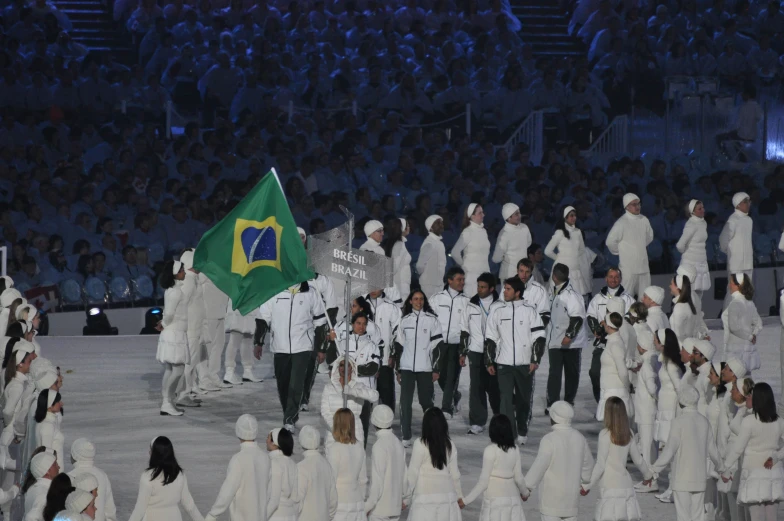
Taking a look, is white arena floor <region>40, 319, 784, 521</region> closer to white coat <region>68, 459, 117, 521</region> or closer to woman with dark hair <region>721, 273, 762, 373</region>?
woman with dark hair <region>721, 273, 762, 373</region>

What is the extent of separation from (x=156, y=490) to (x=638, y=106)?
19654mm

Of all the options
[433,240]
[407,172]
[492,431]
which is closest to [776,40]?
A: [407,172]

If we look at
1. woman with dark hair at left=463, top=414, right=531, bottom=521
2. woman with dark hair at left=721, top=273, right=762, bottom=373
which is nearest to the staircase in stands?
woman with dark hair at left=721, top=273, right=762, bottom=373

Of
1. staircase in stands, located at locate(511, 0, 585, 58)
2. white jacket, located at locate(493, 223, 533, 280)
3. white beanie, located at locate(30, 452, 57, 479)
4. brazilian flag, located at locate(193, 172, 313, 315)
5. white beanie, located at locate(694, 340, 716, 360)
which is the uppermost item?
staircase in stands, located at locate(511, 0, 585, 58)

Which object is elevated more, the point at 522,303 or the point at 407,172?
the point at 407,172

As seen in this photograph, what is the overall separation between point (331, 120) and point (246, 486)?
15.9 m

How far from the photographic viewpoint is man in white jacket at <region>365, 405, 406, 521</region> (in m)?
11.3

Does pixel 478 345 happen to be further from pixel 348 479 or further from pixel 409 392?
pixel 348 479

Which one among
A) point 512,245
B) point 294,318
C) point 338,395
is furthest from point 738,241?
point 338,395

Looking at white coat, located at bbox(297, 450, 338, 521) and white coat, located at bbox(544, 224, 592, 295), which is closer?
white coat, located at bbox(297, 450, 338, 521)

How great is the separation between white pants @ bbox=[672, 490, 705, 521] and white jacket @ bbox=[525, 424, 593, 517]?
1230mm

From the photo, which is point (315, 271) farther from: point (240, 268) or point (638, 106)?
point (638, 106)

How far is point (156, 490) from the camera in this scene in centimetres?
1014

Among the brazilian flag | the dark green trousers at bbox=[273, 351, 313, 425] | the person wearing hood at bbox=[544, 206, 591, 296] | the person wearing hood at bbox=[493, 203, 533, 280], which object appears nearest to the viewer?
the brazilian flag
